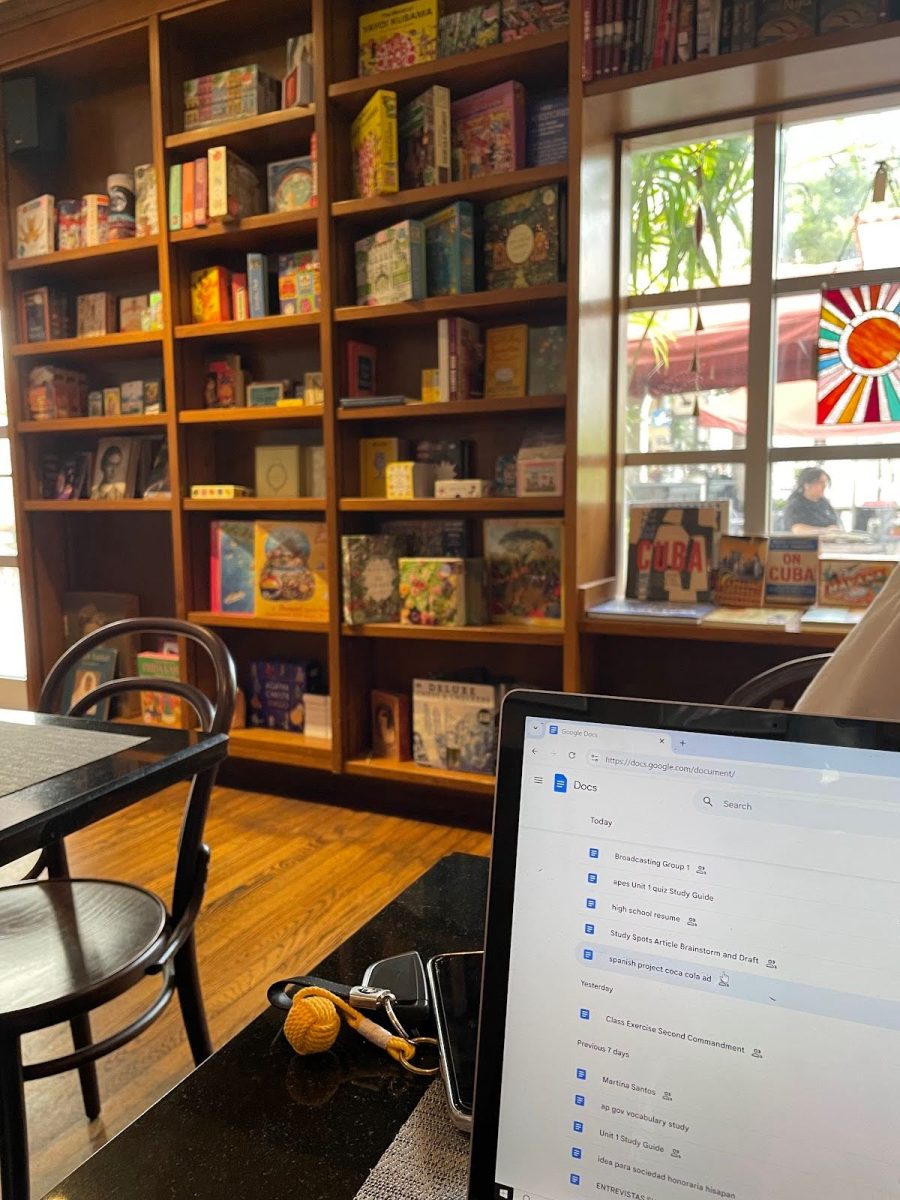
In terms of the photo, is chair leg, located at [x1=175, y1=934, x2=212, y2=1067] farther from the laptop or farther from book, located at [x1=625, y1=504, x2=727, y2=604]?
book, located at [x1=625, y1=504, x2=727, y2=604]

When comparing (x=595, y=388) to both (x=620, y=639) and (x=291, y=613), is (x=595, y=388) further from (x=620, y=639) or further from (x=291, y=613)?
(x=291, y=613)

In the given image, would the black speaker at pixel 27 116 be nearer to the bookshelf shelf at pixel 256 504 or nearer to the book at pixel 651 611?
the bookshelf shelf at pixel 256 504

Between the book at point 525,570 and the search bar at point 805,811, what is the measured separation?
2.26 meters

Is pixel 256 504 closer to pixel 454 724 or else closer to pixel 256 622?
pixel 256 622

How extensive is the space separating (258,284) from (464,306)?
800 millimetres

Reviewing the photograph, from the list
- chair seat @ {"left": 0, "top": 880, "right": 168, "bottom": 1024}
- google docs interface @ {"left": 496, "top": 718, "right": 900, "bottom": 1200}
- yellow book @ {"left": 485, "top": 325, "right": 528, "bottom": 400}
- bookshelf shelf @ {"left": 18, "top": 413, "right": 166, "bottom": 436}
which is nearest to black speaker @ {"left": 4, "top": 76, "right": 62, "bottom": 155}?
bookshelf shelf @ {"left": 18, "top": 413, "right": 166, "bottom": 436}

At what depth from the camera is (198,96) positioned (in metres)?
3.01

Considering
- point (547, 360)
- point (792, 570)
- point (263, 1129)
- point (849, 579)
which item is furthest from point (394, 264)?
point (263, 1129)

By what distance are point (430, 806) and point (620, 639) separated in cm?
86

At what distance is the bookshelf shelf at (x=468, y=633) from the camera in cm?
260

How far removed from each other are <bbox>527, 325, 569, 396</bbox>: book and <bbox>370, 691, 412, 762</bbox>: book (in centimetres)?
112

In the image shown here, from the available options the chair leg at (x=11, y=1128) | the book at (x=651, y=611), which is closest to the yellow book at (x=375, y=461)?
the book at (x=651, y=611)

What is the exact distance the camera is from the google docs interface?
39cm

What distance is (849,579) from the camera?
2.44 metres
